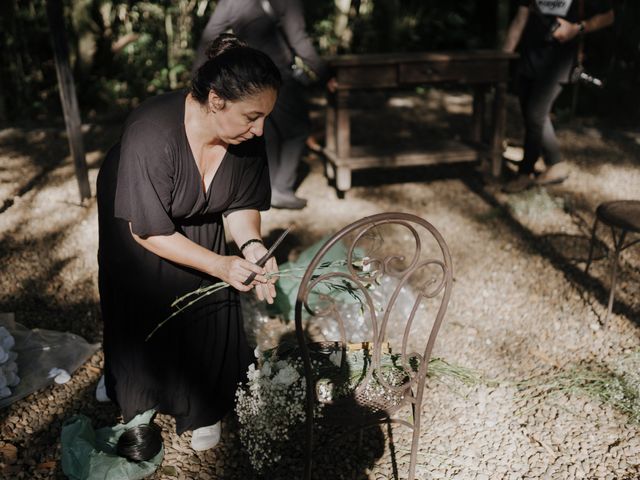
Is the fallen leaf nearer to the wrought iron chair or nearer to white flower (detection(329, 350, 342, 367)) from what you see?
the wrought iron chair

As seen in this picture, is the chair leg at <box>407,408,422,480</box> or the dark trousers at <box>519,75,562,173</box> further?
the dark trousers at <box>519,75,562,173</box>

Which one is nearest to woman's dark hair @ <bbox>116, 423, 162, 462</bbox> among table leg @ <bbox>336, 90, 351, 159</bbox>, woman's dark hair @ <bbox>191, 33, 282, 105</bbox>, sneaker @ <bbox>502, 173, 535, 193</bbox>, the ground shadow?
woman's dark hair @ <bbox>191, 33, 282, 105</bbox>

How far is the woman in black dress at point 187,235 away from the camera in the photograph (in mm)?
2111

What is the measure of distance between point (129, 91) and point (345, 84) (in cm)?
450

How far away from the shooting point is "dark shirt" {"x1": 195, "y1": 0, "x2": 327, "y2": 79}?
461 centimetres

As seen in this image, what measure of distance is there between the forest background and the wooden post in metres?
2.78

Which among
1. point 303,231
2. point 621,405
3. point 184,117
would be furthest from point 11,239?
point 621,405

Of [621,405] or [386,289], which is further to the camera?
[386,289]

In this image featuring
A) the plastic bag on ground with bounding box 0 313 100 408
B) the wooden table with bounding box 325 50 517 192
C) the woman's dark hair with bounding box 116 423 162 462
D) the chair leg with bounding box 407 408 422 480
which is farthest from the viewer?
the wooden table with bounding box 325 50 517 192

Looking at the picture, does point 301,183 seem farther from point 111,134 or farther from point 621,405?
point 621,405

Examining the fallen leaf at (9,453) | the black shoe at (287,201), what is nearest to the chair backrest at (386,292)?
the black shoe at (287,201)

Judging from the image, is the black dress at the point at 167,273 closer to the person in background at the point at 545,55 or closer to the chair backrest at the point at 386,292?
the chair backrest at the point at 386,292

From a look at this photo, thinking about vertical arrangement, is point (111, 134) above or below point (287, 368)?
below

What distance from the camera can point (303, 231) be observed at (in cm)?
481
